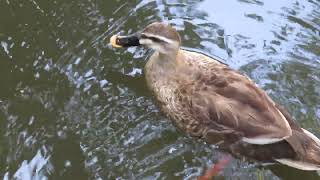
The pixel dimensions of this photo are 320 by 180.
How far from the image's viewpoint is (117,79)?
5.93m

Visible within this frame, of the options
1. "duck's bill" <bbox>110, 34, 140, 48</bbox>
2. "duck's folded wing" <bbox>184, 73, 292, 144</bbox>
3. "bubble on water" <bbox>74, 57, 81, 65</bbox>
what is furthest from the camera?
"bubble on water" <bbox>74, 57, 81, 65</bbox>

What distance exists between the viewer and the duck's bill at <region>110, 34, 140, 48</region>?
219 inches

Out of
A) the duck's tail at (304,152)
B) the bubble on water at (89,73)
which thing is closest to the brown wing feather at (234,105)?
the duck's tail at (304,152)

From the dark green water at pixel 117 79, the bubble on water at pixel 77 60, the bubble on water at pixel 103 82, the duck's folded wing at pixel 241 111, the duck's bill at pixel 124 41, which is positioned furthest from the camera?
the bubble on water at pixel 77 60

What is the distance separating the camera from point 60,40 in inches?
245

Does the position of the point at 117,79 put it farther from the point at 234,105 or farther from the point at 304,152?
the point at 304,152

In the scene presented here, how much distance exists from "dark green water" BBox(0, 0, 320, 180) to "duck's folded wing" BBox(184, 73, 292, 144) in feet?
1.18

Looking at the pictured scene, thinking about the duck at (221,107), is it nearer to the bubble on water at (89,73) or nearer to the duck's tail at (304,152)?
the duck's tail at (304,152)

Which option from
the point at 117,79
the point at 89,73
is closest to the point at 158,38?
the point at 117,79

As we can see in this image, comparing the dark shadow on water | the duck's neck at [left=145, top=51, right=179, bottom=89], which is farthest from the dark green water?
the duck's neck at [left=145, top=51, right=179, bottom=89]

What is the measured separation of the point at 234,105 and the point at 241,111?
72mm

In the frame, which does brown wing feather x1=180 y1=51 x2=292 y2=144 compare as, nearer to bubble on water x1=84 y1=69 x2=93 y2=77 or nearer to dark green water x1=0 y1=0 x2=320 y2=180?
dark green water x1=0 y1=0 x2=320 y2=180

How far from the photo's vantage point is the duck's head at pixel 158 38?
5.41 meters

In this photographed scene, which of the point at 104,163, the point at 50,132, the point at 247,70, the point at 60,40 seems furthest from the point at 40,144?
the point at 247,70
